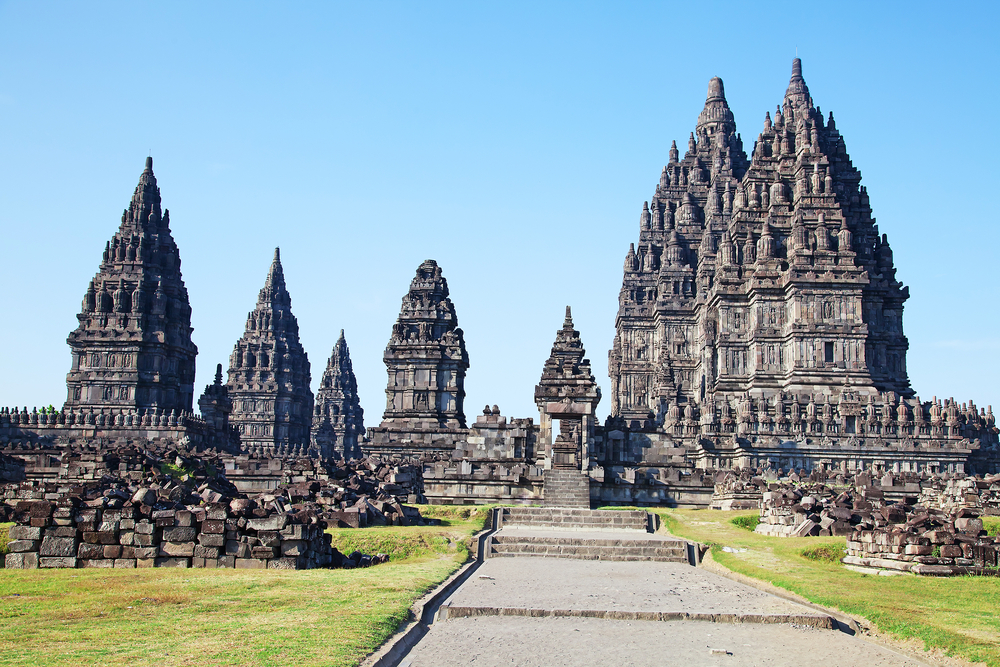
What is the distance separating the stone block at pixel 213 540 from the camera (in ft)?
52.9

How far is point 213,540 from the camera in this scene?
16.1m

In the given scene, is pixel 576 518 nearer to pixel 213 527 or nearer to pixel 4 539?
pixel 213 527

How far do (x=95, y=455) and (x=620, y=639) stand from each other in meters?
29.0

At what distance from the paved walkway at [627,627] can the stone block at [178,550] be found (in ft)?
16.9

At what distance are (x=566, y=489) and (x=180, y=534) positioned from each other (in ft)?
51.1

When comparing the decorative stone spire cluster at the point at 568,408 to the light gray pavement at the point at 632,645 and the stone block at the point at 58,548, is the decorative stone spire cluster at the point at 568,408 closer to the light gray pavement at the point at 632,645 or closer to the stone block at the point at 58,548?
the stone block at the point at 58,548

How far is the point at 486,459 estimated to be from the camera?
33562mm

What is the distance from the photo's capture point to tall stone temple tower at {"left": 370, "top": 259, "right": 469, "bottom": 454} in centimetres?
6141

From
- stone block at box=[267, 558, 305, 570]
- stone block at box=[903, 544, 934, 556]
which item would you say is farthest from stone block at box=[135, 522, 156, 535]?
stone block at box=[903, 544, 934, 556]

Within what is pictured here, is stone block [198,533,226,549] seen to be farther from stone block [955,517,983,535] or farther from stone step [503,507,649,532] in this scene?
stone block [955,517,983,535]

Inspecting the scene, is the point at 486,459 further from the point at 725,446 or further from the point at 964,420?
the point at 964,420

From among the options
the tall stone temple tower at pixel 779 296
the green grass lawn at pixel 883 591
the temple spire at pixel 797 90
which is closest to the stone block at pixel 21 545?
the green grass lawn at pixel 883 591

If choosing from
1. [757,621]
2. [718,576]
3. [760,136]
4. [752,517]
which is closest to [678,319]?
[760,136]

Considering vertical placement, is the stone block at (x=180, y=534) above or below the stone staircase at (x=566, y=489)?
below
